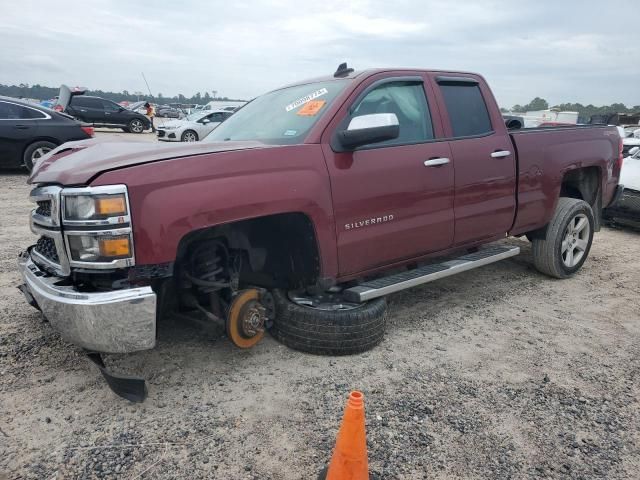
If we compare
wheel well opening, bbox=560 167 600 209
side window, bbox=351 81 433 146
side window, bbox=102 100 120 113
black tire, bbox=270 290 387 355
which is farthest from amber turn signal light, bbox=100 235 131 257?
side window, bbox=102 100 120 113

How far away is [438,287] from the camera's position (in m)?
4.81

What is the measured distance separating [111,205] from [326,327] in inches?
59.8

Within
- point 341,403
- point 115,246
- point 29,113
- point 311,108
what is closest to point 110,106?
point 29,113

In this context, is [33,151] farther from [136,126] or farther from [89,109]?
[136,126]

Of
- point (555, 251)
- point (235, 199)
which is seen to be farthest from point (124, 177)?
point (555, 251)

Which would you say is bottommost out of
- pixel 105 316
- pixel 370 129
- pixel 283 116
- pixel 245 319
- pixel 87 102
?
pixel 245 319

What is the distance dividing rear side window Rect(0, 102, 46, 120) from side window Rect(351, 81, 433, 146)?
8.47m

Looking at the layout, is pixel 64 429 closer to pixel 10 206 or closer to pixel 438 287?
pixel 438 287

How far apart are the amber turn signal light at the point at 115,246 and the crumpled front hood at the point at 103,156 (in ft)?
1.03

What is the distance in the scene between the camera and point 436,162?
3.70 m

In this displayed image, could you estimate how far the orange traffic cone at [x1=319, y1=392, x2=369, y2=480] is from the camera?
1.93 meters

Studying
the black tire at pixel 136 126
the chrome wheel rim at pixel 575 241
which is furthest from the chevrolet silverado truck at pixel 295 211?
the black tire at pixel 136 126

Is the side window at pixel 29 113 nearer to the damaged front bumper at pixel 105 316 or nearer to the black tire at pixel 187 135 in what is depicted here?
the black tire at pixel 187 135

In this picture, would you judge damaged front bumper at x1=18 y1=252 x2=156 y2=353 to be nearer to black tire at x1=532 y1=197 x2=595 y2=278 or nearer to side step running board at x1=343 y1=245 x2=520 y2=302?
side step running board at x1=343 y1=245 x2=520 y2=302
